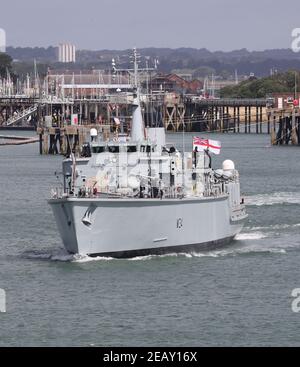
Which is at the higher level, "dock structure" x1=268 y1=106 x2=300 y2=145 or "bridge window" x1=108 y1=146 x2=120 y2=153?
"bridge window" x1=108 y1=146 x2=120 y2=153

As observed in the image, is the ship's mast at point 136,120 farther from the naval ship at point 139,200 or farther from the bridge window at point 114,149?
the bridge window at point 114,149

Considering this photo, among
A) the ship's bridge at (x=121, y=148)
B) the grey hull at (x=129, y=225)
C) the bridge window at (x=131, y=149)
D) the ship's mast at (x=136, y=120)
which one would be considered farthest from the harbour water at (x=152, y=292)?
the ship's mast at (x=136, y=120)

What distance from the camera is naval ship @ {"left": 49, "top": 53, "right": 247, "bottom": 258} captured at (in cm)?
4534

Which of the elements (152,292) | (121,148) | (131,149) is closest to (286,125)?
(131,149)

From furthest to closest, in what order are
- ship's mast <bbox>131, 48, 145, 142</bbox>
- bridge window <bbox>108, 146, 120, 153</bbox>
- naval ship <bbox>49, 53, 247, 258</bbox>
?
ship's mast <bbox>131, 48, 145, 142</bbox>
bridge window <bbox>108, 146, 120, 153</bbox>
naval ship <bbox>49, 53, 247, 258</bbox>

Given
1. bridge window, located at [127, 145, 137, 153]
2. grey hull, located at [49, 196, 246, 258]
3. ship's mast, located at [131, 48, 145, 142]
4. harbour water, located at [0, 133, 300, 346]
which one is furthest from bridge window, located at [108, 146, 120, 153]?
harbour water, located at [0, 133, 300, 346]

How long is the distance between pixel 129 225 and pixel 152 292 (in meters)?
4.56

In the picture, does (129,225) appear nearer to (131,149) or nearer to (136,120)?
(131,149)

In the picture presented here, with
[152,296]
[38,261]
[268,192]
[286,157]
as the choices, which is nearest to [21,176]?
A: [268,192]

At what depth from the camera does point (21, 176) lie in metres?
90.4

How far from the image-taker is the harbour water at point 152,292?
119ft

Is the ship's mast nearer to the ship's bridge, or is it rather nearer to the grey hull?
the ship's bridge

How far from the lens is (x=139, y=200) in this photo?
45.5 m

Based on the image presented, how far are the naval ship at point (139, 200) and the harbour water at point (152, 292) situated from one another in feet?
1.92
